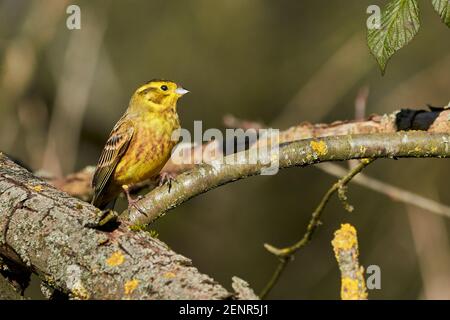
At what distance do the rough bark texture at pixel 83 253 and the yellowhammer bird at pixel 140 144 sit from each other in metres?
1.87

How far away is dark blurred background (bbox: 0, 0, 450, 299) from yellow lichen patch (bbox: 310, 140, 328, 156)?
3240 millimetres

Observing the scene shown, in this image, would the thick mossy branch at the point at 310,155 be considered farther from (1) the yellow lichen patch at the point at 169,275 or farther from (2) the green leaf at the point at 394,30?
(1) the yellow lichen patch at the point at 169,275

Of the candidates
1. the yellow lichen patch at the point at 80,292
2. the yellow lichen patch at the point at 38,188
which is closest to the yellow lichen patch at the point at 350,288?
the yellow lichen patch at the point at 80,292

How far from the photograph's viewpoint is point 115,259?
9.36 ft

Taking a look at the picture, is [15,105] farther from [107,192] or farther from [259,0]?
[259,0]

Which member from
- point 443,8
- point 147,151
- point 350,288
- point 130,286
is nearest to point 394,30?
point 443,8

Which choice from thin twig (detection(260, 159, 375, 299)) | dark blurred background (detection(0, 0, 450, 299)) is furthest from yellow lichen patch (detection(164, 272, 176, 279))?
dark blurred background (detection(0, 0, 450, 299))

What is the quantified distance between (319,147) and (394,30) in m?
0.73

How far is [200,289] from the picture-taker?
2621 millimetres

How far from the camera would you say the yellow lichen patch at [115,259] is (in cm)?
283

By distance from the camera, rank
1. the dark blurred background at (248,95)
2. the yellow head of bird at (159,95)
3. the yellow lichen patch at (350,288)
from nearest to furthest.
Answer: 1. the yellow lichen patch at (350,288)
2. the yellow head of bird at (159,95)
3. the dark blurred background at (248,95)

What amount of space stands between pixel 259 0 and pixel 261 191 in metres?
2.58

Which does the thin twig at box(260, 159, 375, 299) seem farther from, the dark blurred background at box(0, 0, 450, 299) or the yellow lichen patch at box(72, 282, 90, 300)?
the dark blurred background at box(0, 0, 450, 299)
